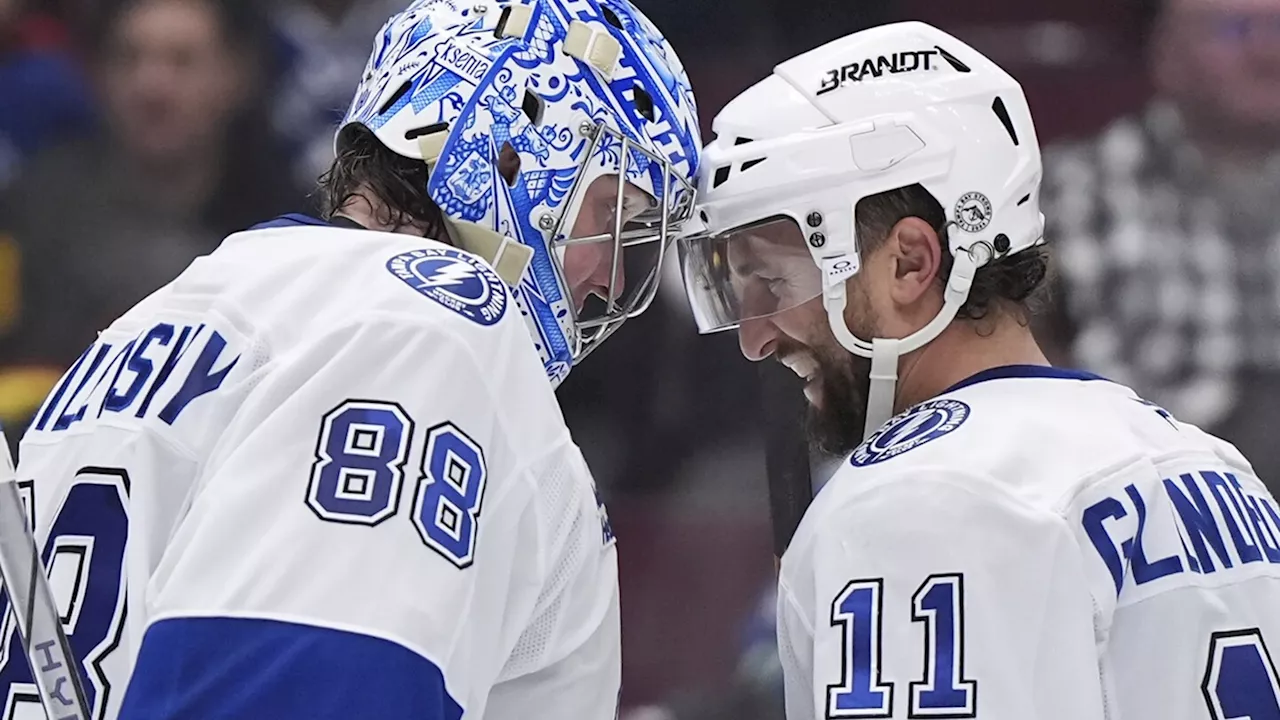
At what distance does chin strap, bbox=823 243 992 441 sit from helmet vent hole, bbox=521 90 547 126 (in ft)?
1.15

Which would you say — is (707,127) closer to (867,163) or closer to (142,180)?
(142,180)

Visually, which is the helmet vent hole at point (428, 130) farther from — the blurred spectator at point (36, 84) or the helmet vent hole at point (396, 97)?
the blurred spectator at point (36, 84)

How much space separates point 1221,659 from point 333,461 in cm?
80

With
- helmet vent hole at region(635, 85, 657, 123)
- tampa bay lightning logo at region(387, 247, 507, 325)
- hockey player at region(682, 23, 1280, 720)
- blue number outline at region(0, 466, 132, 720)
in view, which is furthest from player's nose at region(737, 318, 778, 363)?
blue number outline at region(0, 466, 132, 720)

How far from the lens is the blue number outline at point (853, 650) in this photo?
3.92 feet

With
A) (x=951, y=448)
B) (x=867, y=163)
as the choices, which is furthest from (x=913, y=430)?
(x=867, y=163)

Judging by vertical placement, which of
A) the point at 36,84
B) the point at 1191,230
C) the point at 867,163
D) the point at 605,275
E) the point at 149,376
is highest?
the point at 36,84

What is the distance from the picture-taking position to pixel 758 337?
170cm

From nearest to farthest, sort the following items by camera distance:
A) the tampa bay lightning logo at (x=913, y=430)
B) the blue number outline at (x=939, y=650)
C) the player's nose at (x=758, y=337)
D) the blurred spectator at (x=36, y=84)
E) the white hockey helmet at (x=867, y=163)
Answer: the blue number outline at (x=939, y=650)
the tampa bay lightning logo at (x=913, y=430)
the white hockey helmet at (x=867, y=163)
the player's nose at (x=758, y=337)
the blurred spectator at (x=36, y=84)

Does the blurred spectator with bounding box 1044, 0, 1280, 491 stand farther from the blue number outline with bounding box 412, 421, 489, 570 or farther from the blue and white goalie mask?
the blue number outline with bounding box 412, 421, 489, 570

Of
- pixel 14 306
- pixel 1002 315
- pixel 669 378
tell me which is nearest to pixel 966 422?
pixel 1002 315

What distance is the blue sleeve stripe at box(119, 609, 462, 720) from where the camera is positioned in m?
0.87

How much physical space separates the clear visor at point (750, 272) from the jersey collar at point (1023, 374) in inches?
8.7

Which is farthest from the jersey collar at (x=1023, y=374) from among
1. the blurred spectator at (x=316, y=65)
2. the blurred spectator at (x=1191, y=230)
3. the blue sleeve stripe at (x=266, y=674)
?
the blurred spectator at (x=316, y=65)
